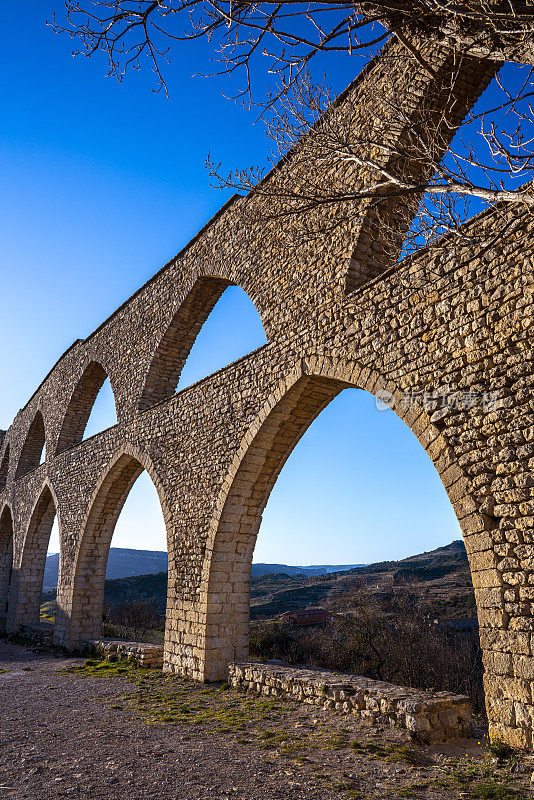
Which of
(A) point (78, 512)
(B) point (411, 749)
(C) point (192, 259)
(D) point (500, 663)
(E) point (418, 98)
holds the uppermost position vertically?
(C) point (192, 259)

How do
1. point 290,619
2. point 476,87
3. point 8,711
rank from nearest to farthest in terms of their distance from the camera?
point 476,87, point 8,711, point 290,619

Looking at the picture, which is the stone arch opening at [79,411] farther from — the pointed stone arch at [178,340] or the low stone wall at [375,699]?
the low stone wall at [375,699]

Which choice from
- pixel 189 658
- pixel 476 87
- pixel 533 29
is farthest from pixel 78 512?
pixel 533 29

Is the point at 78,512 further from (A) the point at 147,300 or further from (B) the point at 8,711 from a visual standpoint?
(B) the point at 8,711

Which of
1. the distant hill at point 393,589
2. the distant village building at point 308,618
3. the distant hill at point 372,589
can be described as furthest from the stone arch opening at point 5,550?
the distant village building at point 308,618

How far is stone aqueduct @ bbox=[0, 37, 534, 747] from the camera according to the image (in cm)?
396

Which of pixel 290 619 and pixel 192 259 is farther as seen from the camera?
pixel 290 619

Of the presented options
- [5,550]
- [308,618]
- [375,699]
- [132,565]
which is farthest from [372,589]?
[132,565]

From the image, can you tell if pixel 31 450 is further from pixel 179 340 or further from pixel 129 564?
pixel 129 564

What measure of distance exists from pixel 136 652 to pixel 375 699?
5.21 metres

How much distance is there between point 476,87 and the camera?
550cm

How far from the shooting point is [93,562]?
460 inches

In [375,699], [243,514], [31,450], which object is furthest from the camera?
[31,450]

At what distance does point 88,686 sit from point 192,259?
22.3 feet
